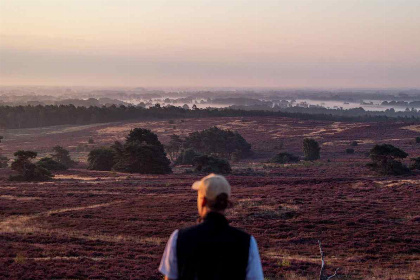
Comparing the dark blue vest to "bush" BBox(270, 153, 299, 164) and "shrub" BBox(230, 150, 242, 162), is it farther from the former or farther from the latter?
"shrub" BBox(230, 150, 242, 162)

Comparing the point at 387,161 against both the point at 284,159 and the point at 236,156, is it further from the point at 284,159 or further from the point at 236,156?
the point at 236,156

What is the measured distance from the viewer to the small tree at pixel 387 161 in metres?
47.7

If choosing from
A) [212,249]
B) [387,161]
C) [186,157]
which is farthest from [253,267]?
[186,157]

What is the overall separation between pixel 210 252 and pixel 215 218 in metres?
0.31

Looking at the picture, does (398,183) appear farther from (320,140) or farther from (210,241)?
(320,140)

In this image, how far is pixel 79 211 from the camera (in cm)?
2764

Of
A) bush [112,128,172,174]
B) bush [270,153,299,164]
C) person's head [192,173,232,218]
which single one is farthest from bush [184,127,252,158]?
person's head [192,173,232,218]

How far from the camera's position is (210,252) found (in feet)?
13.7

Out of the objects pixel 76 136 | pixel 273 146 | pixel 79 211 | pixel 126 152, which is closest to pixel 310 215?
pixel 79 211

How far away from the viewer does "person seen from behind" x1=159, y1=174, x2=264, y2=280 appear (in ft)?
13.7

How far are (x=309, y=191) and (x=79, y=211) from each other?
57.9 ft

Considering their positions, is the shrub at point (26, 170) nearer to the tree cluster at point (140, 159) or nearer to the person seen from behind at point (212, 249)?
the tree cluster at point (140, 159)

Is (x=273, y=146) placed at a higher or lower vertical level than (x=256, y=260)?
lower

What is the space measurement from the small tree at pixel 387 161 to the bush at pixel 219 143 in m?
39.5
